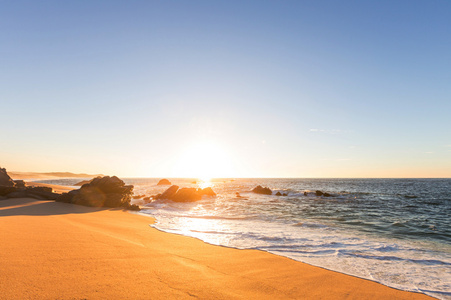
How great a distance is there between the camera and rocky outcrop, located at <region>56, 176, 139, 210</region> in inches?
746

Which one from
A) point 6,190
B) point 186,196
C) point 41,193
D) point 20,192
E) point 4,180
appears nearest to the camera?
point 6,190

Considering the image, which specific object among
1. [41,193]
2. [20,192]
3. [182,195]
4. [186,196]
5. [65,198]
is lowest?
[186,196]

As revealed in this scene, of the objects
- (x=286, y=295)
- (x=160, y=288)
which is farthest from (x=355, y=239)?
(x=160, y=288)

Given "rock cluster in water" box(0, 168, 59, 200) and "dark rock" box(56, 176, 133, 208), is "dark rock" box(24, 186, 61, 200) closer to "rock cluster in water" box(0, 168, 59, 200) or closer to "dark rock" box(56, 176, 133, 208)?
"rock cluster in water" box(0, 168, 59, 200)

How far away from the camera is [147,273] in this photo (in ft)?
16.5

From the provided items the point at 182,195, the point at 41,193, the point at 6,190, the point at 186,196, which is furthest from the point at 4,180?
the point at 186,196

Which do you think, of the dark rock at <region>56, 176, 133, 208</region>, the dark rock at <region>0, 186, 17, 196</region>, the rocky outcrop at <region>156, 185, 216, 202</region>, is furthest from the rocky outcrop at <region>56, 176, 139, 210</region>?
the rocky outcrop at <region>156, 185, 216, 202</region>

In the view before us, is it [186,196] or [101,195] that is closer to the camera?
[101,195]

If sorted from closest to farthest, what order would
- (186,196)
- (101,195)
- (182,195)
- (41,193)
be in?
(41,193) < (101,195) < (182,195) < (186,196)

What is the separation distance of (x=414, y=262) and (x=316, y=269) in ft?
13.2

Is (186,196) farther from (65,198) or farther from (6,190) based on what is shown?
(6,190)

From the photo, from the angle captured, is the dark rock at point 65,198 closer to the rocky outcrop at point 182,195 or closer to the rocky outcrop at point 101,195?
the rocky outcrop at point 101,195

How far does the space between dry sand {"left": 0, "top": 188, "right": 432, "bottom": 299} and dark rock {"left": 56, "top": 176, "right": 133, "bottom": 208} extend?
39.8 feet

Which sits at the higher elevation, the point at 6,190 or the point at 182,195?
the point at 6,190
